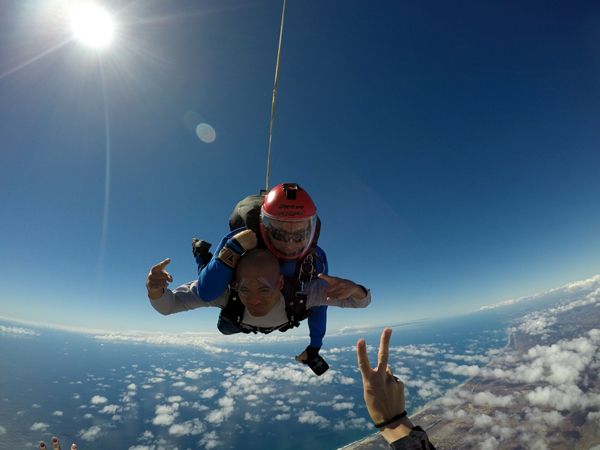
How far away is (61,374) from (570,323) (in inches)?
12399

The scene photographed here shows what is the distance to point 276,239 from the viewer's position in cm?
226

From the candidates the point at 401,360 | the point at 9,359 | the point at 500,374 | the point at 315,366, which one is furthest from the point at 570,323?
the point at 9,359

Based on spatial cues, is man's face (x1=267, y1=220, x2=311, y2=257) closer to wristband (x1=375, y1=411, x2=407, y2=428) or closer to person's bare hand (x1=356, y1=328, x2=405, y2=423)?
person's bare hand (x1=356, y1=328, x2=405, y2=423)

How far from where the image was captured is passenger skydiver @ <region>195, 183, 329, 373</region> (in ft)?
7.09

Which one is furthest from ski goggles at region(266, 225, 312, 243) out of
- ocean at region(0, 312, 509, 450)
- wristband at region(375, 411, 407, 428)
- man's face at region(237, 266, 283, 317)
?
ocean at region(0, 312, 509, 450)

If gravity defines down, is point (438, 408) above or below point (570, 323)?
below

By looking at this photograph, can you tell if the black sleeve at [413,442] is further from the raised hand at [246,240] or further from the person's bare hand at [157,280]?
the person's bare hand at [157,280]

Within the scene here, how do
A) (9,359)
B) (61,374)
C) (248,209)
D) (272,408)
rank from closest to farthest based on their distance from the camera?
(248,209)
(272,408)
(61,374)
(9,359)

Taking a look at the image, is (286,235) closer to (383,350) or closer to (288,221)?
(288,221)

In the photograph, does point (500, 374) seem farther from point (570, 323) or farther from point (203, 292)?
point (203, 292)

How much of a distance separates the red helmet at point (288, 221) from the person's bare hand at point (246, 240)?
0.12 meters

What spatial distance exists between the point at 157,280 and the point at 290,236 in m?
1.12

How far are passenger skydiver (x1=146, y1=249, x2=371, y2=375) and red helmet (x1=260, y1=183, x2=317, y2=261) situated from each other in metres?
0.15

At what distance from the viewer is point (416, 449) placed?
3.65 ft
